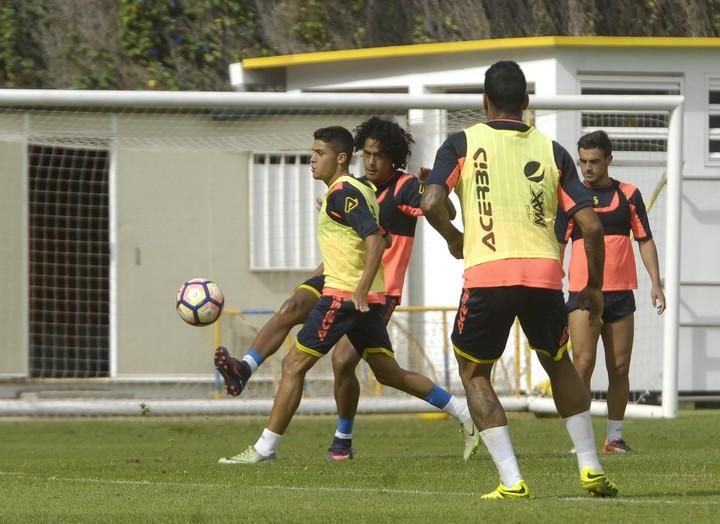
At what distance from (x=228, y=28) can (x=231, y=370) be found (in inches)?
440

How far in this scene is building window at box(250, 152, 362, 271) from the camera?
1753cm

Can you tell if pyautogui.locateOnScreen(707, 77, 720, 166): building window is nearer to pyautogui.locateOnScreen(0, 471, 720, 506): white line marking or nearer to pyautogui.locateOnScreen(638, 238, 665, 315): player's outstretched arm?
pyautogui.locateOnScreen(638, 238, 665, 315): player's outstretched arm

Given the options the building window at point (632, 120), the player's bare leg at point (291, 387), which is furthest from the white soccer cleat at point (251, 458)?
the building window at point (632, 120)

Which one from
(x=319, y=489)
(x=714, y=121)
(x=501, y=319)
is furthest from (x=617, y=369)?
(x=714, y=121)

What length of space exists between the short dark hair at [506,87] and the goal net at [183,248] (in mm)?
8109

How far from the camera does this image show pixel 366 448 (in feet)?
40.2

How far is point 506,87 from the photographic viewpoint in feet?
22.9

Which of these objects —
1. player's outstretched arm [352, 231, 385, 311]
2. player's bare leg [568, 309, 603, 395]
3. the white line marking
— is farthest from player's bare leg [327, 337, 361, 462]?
the white line marking

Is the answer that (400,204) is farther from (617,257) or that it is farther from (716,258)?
(716,258)

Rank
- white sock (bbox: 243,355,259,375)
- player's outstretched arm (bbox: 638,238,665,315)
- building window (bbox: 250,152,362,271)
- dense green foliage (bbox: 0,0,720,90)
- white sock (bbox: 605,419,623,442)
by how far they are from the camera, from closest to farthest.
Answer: white sock (bbox: 243,355,259,375), player's outstretched arm (bbox: 638,238,665,315), white sock (bbox: 605,419,623,442), building window (bbox: 250,152,362,271), dense green foliage (bbox: 0,0,720,90)

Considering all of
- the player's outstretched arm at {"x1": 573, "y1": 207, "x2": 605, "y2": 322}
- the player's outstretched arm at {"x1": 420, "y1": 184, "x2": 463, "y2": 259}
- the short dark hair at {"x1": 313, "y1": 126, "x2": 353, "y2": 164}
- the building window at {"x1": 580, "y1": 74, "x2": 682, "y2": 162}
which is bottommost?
the player's outstretched arm at {"x1": 573, "y1": 207, "x2": 605, "y2": 322}

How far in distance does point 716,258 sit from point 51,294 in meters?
7.43

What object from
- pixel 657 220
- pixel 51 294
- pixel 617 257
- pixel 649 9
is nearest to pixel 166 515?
pixel 617 257

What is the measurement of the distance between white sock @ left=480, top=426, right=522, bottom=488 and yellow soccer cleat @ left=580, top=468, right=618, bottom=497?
32cm
